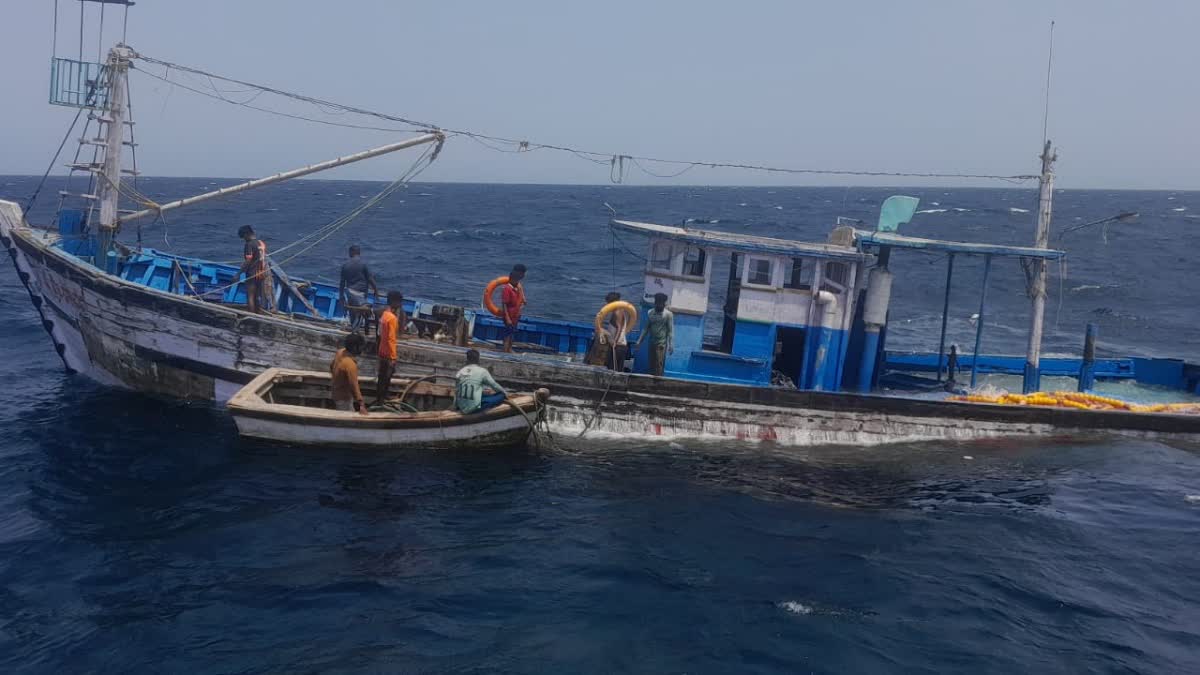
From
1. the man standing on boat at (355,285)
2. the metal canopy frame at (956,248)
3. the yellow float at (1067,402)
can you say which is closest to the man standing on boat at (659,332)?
the metal canopy frame at (956,248)

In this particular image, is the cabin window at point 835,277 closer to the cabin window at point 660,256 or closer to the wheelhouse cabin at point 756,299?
the wheelhouse cabin at point 756,299

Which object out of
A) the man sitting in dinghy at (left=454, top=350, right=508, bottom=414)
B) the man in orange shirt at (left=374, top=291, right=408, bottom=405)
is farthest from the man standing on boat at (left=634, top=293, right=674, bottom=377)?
the man in orange shirt at (left=374, top=291, right=408, bottom=405)

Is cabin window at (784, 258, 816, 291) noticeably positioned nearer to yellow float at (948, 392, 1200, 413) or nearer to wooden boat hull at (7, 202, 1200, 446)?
wooden boat hull at (7, 202, 1200, 446)

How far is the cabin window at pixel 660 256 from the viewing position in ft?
49.4

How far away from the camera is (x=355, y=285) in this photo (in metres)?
15.7

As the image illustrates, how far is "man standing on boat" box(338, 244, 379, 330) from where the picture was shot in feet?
50.6

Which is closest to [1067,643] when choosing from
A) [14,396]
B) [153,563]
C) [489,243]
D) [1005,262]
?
[153,563]

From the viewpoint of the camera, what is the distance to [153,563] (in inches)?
397

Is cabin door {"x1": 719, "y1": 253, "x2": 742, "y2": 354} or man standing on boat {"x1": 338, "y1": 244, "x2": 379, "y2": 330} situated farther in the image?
cabin door {"x1": 719, "y1": 253, "x2": 742, "y2": 354}

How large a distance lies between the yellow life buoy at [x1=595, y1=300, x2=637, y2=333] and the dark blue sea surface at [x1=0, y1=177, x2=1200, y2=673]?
1.98 meters

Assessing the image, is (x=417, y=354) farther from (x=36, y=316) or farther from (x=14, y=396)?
(x=36, y=316)

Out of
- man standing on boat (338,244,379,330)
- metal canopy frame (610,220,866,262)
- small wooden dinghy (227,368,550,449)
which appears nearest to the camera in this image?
small wooden dinghy (227,368,550,449)

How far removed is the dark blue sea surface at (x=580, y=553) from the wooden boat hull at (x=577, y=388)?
42 centimetres

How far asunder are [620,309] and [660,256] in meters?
1.20
